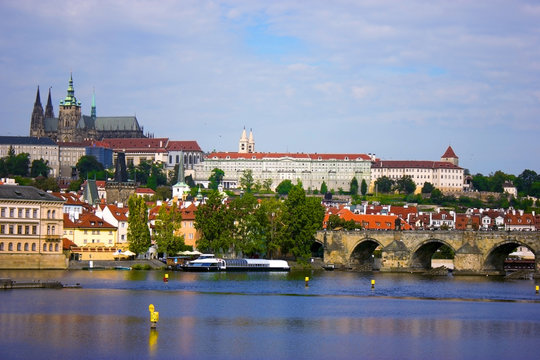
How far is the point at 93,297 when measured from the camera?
50469mm

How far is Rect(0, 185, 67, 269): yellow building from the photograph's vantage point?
218ft

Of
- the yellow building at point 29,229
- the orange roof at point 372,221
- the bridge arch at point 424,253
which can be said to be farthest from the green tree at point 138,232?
the orange roof at point 372,221

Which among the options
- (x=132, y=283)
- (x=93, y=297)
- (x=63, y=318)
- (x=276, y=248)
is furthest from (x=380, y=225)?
(x=63, y=318)

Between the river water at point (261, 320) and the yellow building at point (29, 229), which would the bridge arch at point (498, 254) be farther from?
the yellow building at point (29, 229)

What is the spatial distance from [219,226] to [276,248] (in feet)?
18.1

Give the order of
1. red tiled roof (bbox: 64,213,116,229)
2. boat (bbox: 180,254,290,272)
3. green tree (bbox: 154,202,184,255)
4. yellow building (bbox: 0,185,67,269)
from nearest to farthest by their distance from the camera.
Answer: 1. yellow building (bbox: 0,185,67,269)
2. boat (bbox: 180,254,290,272)
3. red tiled roof (bbox: 64,213,116,229)
4. green tree (bbox: 154,202,184,255)

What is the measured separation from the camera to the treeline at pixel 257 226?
8225 centimetres

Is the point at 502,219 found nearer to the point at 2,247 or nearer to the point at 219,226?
the point at 219,226

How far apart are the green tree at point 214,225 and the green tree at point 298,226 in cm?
455

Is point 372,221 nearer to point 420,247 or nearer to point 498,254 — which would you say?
point 420,247

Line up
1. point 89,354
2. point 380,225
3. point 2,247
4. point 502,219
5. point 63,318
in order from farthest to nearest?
point 502,219
point 380,225
point 2,247
point 63,318
point 89,354

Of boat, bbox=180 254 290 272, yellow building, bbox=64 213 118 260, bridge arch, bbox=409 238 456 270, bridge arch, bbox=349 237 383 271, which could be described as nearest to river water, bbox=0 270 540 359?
boat, bbox=180 254 290 272

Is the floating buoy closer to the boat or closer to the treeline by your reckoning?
the boat

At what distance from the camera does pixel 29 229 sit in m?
67.6
